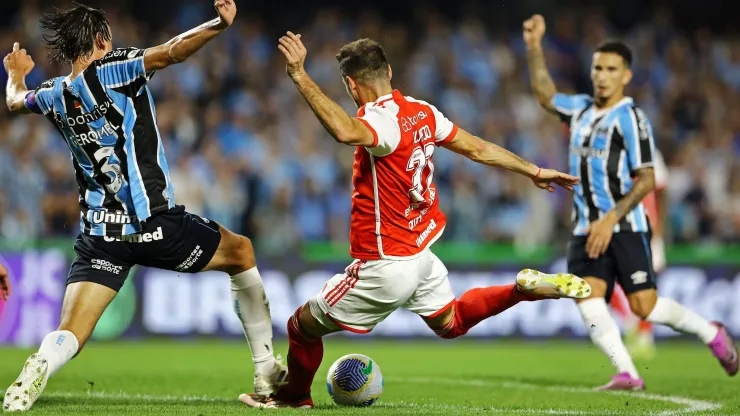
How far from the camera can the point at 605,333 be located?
8391 mm

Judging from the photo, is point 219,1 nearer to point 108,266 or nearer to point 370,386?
point 108,266

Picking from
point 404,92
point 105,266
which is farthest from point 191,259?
point 404,92

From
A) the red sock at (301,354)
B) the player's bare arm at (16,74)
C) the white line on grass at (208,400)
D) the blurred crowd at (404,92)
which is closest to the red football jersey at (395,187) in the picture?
the red sock at (301,354)

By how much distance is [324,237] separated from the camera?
15.3 meters

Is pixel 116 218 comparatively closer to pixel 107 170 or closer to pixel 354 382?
pixel 107 170

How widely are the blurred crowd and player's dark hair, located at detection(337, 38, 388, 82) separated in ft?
24.7

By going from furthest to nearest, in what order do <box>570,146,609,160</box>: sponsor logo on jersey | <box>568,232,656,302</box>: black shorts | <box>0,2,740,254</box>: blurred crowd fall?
<box>0,2,740,254</box>: blurred crowd < <box>570,146,609,160</box>: sponsor logo on jersey < <box>568,232,656,302</box>: black shorts

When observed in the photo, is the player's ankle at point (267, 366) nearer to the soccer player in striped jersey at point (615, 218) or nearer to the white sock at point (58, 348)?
the white sock at point (58, 348)

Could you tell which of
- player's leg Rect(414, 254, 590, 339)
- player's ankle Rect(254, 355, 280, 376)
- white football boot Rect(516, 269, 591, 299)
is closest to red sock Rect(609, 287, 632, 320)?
player's leg Rect(414, 254, 590, 339)

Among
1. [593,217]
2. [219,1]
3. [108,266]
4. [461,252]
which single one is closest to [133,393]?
[108,266]

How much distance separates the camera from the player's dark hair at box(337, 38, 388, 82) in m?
6.30

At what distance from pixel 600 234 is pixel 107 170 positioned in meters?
3.76

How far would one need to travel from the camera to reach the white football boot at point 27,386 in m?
6.03

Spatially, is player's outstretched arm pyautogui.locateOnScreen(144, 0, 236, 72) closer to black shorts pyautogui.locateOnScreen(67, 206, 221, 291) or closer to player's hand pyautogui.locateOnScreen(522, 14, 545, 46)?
black shorts pyautogui.locateOnScreen(67, 206, 221, 291)
